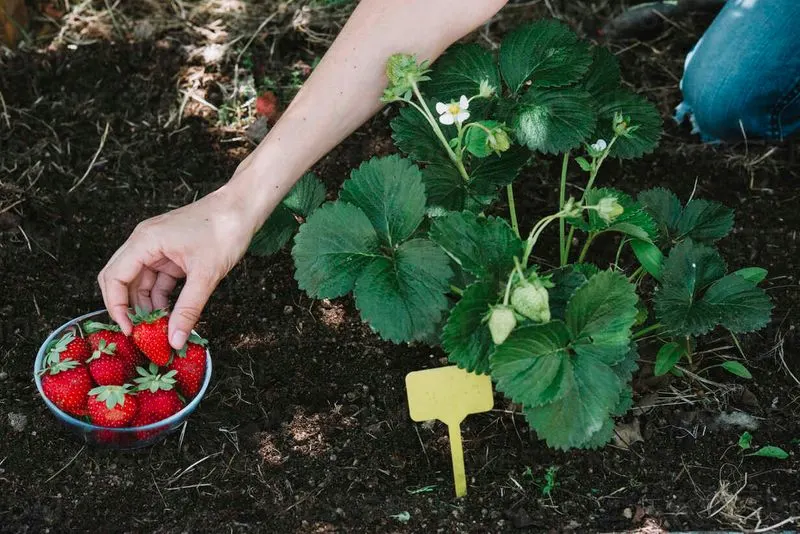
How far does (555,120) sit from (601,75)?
7.5 inches

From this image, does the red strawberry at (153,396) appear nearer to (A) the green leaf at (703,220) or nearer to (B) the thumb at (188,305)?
(B) the thumb at (188,305)

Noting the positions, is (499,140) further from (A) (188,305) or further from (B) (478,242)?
(A) (188,305)

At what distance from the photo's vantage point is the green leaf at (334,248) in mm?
1579

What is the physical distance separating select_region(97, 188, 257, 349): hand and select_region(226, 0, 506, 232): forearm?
4 cm

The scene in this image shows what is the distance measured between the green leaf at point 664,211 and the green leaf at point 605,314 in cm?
36

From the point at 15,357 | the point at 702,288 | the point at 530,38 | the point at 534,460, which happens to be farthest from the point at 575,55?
the point at 15,357

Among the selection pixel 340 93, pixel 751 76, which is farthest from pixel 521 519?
pixel 751 76

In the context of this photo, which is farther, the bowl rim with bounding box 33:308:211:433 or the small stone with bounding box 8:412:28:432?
the small stone with bounding box 8:412:28:432

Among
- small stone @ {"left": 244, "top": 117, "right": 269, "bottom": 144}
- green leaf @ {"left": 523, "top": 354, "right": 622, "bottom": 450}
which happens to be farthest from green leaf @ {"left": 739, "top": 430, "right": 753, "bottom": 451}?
small stone @ {"left": 244, "top": 117, "right": 269, "bottom": 144}

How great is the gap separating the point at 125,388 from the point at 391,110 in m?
1.13

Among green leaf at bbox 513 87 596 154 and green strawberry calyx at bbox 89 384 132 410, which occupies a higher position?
green leaf at bbox 513 87 596 154

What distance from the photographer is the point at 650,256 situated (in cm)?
170

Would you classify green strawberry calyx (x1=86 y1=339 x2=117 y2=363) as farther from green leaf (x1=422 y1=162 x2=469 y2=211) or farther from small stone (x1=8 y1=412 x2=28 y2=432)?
green leaf (x1=422 y1=162 x2=469 y2=211)

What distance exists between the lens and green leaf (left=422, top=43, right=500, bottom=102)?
5.84 feet
